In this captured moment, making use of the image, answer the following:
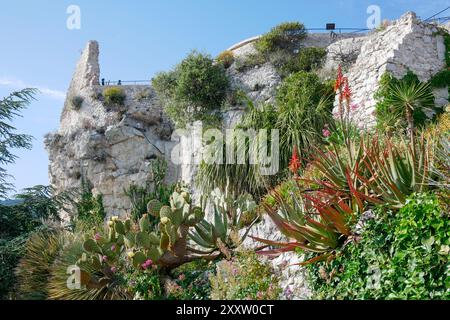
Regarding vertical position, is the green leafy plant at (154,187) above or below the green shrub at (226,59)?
below

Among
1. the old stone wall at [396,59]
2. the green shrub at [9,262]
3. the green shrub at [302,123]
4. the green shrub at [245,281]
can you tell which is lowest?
the green shrub at [9,262]

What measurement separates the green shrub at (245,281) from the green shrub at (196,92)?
37.7ft

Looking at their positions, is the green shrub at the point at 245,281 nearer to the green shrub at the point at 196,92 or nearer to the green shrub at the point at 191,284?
the green shrub at the point at 191,284

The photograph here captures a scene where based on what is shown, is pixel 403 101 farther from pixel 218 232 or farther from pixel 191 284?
pixel 191 284

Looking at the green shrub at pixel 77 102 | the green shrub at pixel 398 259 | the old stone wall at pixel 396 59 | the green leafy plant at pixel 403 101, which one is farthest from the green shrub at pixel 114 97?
the green shrub at pixel 398 259

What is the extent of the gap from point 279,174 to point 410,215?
609 cm

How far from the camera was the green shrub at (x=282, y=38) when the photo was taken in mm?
19547

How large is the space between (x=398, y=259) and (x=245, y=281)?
2235 mm

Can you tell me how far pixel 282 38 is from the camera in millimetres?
19859

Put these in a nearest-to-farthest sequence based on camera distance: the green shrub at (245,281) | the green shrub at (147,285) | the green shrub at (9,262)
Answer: the green shrub at (245,281)
the green shrub at (147,285)
the green shrub at (9,262)

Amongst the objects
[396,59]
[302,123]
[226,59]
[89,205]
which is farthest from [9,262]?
[226,59]

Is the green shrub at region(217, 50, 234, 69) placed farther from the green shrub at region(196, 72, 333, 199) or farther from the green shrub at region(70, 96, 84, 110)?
the green shrub at region(196, 72, 333, 199)

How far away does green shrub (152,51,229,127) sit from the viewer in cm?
1812

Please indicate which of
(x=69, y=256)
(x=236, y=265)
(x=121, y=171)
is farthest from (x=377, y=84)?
(x=121, y=171)
